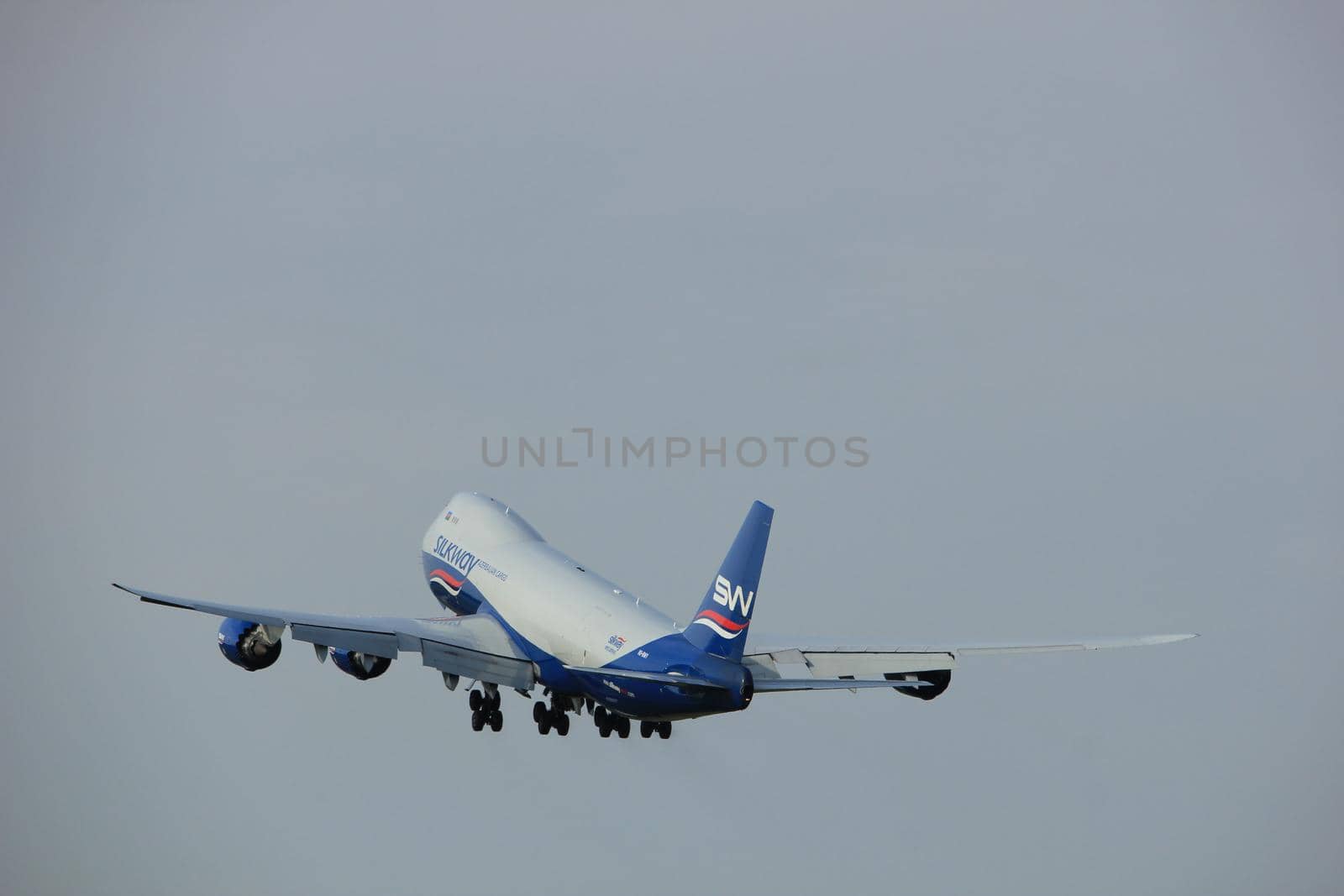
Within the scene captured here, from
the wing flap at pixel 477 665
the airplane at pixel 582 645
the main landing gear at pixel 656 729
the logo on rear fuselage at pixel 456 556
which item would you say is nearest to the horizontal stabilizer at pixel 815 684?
the airplane at pixel 582 645

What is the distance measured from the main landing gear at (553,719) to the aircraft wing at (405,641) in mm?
1429

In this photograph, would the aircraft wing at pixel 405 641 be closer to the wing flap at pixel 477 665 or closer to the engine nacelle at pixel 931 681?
the wing flap at pixel 477 665

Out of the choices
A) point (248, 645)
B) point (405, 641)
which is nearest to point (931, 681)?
point (405, 641)

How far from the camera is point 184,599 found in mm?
65688

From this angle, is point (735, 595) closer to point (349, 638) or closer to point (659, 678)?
point (659, 678)

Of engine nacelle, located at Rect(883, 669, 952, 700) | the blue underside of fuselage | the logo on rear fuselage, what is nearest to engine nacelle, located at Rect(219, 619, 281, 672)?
the logo on rear fuselage

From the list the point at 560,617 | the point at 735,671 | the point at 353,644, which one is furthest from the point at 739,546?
the point at 353,644

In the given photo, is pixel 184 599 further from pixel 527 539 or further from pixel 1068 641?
pixel 1068 641

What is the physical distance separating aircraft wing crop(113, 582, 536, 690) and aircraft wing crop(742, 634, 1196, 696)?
7.63m

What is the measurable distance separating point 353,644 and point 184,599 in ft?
19.0

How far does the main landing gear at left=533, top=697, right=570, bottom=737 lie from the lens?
236 ft

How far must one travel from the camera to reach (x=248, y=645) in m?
70.9

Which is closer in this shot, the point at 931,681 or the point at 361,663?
the point at 931,681

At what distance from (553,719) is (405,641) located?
5777mm
